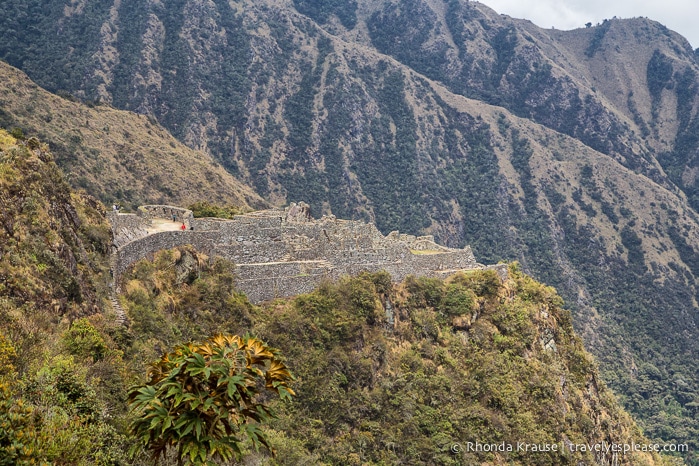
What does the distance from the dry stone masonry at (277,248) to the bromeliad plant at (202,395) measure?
1482cm

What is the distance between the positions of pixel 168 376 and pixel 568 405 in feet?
99.8

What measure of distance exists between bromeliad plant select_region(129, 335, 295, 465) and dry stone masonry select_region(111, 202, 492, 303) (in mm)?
14816

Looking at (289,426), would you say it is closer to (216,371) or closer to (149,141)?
(216,371)

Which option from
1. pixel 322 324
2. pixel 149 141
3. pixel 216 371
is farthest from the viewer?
pixel 149 141

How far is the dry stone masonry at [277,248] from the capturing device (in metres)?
25.8

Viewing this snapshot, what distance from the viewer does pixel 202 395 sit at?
8211 millimetres

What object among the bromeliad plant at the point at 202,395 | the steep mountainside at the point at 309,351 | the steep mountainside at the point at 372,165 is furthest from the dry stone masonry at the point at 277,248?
the steep mountainside at the point at 372,165

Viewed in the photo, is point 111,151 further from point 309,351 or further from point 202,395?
point 202,395

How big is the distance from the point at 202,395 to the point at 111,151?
80.0 meters

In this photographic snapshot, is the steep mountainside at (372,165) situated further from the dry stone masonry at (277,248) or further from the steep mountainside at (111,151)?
the dry stone masonry at (277,248)

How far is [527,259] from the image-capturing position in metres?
158

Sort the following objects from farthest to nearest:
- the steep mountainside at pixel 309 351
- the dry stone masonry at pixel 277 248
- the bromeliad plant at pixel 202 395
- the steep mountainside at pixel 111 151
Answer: the steep mountainside at pixel 111 151, the dry stone masonry at pixel 277 248, the steep mountainside at pixel 309 351, the bromeliad plant at pixel 202 395

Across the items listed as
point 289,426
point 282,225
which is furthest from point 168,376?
point 282,225

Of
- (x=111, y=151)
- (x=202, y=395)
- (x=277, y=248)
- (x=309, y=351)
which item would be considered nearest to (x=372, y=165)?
(x=111, y=151)
